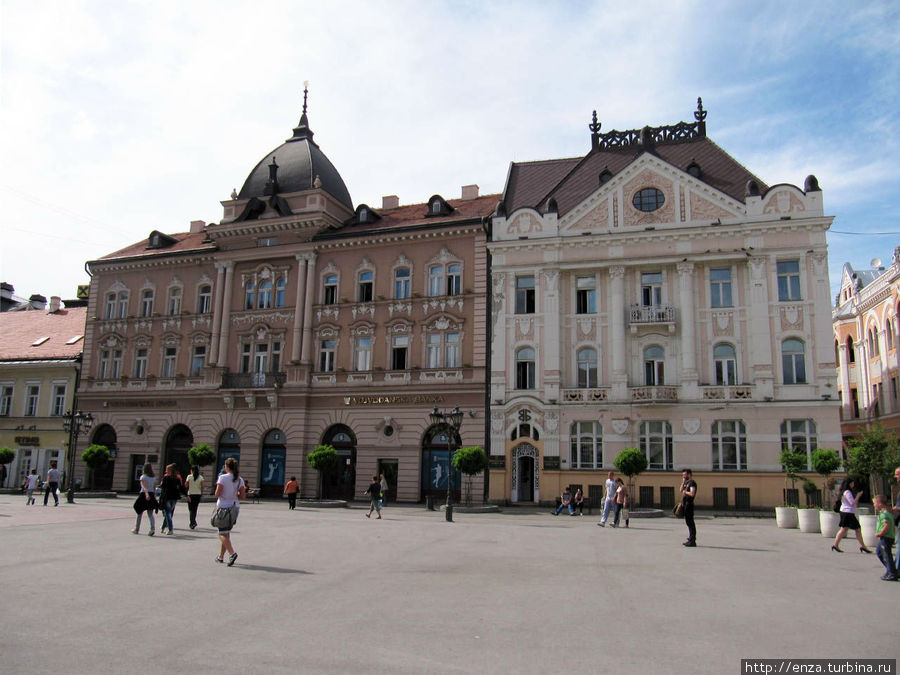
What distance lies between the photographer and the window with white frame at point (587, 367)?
3559cm

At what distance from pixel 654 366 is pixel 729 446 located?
197 inches

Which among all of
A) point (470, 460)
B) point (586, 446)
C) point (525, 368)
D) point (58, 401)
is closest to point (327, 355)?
point (525, 368)

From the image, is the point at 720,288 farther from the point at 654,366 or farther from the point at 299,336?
the point at 299,336

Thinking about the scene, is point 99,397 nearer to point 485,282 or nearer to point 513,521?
point 485,282

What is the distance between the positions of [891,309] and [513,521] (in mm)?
29220

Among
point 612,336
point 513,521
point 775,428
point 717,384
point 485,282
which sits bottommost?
point 513,521

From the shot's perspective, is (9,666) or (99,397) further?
(99,397)

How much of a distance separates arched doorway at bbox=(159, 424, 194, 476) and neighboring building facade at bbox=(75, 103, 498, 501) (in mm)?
83

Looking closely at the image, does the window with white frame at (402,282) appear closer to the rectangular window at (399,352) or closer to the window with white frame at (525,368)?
the rectangular window at (399,352)

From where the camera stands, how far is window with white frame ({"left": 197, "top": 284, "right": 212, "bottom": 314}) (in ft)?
143

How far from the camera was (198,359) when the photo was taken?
43062mm

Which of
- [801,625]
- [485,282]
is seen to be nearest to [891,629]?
[801,625]

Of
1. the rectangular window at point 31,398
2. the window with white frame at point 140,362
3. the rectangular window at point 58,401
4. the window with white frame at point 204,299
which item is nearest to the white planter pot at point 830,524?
the window with white frame at point 204,299

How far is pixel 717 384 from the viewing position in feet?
112
